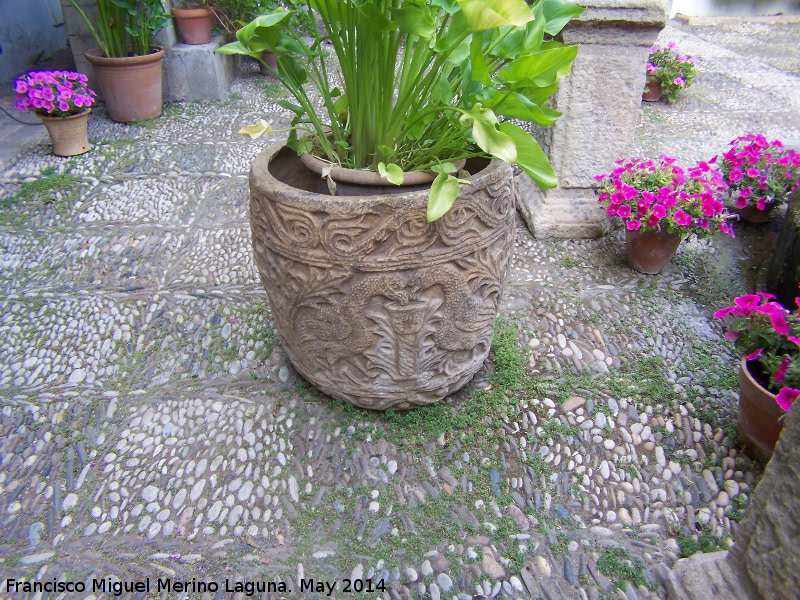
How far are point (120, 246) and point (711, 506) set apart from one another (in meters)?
2.97

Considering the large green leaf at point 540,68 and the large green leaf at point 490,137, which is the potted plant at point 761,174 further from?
the large green leaf at point 490,137

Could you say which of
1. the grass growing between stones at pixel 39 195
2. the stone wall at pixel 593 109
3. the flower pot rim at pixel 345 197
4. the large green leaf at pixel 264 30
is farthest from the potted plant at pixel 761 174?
the grass growing between stones at pixel 39 195

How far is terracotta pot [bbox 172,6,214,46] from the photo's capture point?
4.64 metres

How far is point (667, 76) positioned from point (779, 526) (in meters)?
4.96

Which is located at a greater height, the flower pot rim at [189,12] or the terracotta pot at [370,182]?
the flower pot rim at [189,12]

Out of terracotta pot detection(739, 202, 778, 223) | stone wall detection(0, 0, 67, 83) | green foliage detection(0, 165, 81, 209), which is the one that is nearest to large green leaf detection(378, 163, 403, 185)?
terracotta pot detection(739, 202, 778, 223)

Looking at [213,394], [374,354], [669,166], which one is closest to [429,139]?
[374,354]

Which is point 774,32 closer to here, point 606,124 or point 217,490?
point 606,124

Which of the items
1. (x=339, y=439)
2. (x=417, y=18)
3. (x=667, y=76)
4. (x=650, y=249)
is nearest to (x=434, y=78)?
(x=417, y=18)

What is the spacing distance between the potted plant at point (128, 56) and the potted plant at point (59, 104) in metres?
0.43

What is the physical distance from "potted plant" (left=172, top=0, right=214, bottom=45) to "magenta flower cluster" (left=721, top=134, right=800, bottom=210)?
443 centimetres

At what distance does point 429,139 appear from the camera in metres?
1.69

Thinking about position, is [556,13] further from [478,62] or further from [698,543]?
[698,543]

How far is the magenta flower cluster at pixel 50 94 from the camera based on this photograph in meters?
3.52
